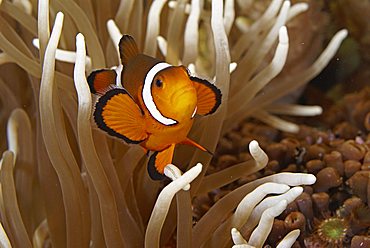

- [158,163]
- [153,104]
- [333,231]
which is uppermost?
[153,104]

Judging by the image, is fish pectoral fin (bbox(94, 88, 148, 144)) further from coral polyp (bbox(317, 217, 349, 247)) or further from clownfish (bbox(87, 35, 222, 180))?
coral polyp (bbox(317, 217, 349, 247))

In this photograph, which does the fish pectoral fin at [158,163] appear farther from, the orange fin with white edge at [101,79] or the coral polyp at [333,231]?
the coral polyp at [333,231]

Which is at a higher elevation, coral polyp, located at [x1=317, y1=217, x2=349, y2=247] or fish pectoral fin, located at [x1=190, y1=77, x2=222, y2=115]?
fish pectoral fin, located at [x1=190, y1=77, x2=222, y2=115]

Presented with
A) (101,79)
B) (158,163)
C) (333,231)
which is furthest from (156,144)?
(333,231)

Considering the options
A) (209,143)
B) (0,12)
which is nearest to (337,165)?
(209,143)

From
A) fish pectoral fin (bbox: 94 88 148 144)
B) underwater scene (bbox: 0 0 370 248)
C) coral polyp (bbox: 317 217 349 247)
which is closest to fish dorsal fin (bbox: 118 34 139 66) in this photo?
underwater scene (bbox: 0 0 370 248)

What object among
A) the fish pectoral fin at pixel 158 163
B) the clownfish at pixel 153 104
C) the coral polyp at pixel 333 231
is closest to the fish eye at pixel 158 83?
the clownfish at pixel 153 104

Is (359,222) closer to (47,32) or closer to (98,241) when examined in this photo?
(98,241)

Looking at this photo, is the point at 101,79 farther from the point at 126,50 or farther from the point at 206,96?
the point at 206,96
